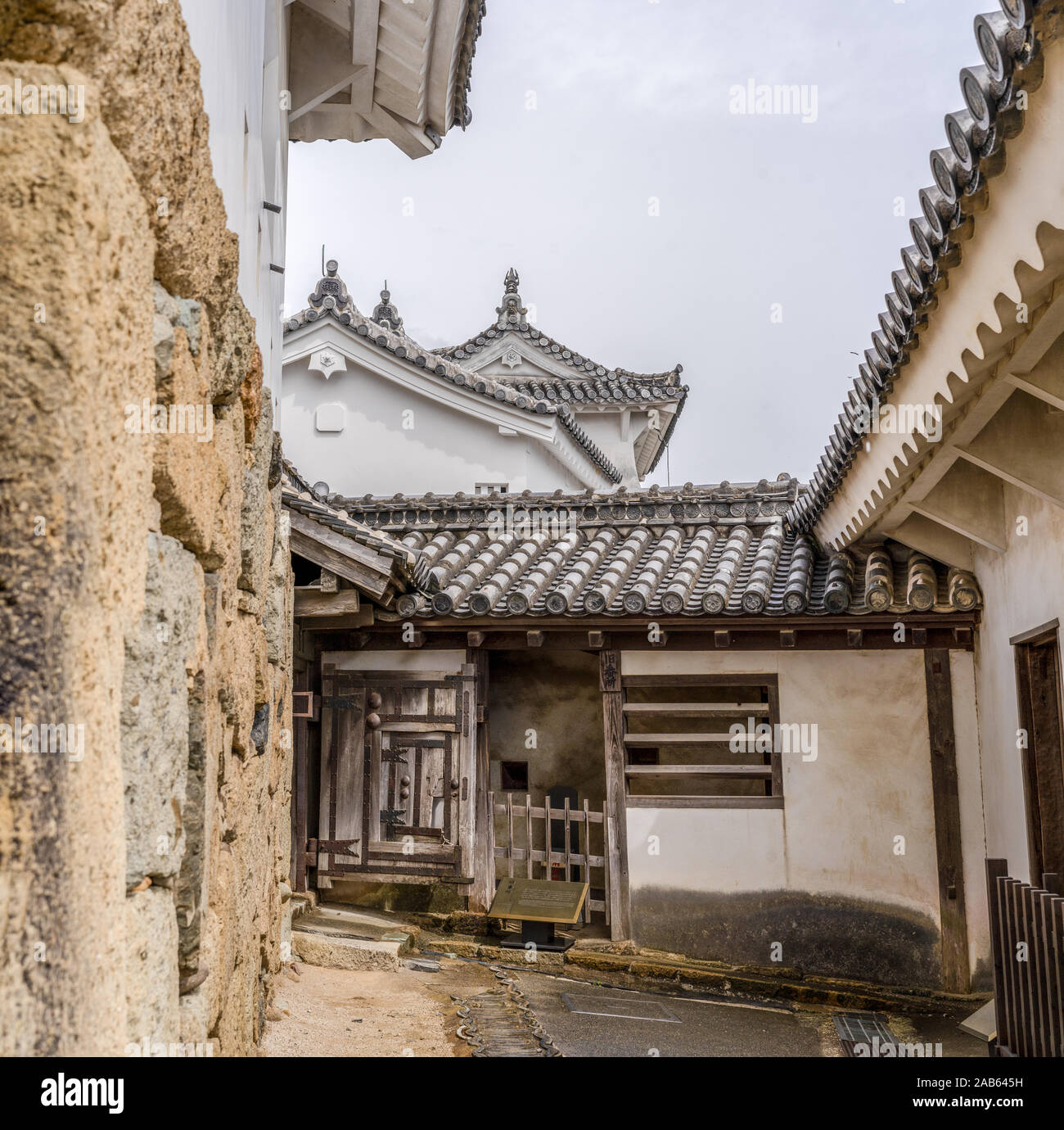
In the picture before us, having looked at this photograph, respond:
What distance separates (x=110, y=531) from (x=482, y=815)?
24.1 feet

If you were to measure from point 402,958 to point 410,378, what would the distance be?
335 inches

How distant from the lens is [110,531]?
150 centimetres

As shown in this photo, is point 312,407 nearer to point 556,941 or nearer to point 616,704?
point 616,704

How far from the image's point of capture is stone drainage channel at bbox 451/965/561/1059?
189 inches

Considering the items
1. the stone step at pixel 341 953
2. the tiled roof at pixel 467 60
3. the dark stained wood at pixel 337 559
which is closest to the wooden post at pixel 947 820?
the stone step at pixel 341 953

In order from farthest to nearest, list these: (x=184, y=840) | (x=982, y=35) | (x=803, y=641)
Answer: (x=803, y=641)
(x=982, y=35)
(x=184, y=840)

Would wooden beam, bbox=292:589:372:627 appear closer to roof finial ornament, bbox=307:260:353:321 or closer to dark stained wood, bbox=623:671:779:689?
dark stained wood, bbox=623:671:779:689

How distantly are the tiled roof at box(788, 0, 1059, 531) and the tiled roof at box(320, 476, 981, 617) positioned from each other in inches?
93.4

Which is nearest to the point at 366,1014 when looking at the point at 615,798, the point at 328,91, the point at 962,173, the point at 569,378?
the point at 615,798

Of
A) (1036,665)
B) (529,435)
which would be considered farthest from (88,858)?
(529,435)

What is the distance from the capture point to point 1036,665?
6246 mm

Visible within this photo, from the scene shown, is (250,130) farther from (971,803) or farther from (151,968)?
(971,803)

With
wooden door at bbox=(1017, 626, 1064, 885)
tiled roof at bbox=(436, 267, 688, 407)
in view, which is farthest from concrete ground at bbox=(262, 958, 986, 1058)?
tiled roof at bbox=(436, 267, 688, 407)

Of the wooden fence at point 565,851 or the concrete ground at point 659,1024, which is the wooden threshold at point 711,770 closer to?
the wooden fence at point 565,851
